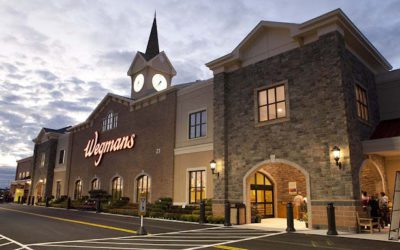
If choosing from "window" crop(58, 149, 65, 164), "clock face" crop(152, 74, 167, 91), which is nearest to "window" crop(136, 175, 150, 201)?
"clock face" crop(152, 74, 167, 91)

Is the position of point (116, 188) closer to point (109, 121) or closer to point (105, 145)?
point (105, 145)

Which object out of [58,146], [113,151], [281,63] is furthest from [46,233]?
[58,146]

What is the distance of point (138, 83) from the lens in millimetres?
32844

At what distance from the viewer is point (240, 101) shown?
1892 cm

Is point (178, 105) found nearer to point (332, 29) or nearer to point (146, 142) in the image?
point (146, 142)

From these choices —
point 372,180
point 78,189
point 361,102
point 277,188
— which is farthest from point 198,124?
point 78,189

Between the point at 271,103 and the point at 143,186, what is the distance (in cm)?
1322

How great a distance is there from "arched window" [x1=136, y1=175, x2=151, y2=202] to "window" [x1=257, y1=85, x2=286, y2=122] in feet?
38.0

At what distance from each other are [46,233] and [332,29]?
14.8m

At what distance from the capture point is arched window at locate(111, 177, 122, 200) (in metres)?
28.7

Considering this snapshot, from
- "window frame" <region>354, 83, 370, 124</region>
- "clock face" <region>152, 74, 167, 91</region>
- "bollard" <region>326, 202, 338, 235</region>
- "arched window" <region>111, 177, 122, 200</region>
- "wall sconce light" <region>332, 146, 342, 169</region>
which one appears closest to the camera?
"bollard" <region>326, 202, 338, 235</region>

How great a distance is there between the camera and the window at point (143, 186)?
1008 inches

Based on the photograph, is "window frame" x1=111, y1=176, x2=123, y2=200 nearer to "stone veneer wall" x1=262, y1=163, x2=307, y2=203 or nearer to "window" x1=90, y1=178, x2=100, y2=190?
"window" x1=90, y1=178, x2=100, y2=190

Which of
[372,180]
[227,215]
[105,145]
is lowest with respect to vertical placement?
[227,215]
